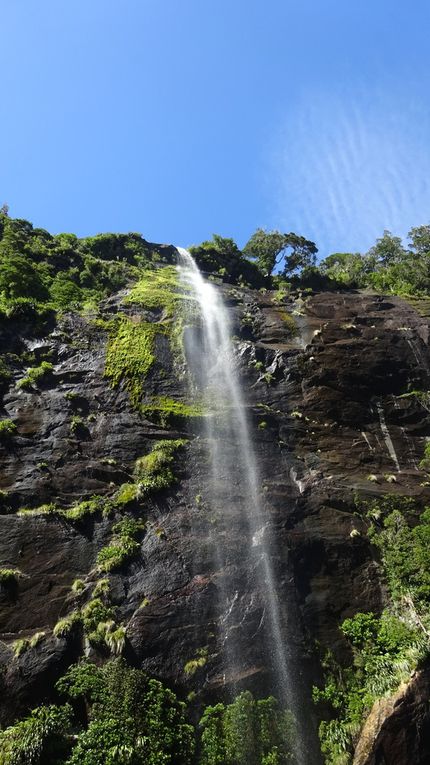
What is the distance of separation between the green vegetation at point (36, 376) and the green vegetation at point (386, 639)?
14.1m

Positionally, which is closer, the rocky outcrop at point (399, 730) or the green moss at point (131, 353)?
the rocky outcrop at point (399, 730)

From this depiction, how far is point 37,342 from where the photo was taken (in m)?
23.0

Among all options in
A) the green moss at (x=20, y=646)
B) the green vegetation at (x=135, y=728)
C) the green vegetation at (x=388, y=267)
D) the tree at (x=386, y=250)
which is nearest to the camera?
the green vegetation at (x=135, y=728)

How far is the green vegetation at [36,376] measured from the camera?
67.1ft

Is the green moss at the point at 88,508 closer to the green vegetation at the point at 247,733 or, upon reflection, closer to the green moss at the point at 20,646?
the green moss at the point at 20,646

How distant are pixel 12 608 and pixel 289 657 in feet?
24.9

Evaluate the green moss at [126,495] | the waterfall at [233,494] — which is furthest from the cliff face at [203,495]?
the green moss at [126,495]

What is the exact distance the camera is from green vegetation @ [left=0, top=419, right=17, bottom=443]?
712 inches

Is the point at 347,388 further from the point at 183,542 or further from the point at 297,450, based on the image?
the point at 183,542

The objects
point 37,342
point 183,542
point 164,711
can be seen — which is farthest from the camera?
point 37,342

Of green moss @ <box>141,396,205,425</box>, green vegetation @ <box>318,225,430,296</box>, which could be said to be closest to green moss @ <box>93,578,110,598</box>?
green moss @ <box>141,396,205,425</box>

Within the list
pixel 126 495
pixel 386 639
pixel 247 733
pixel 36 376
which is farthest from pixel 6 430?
pixel 386 639

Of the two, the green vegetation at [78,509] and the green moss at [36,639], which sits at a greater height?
the green vegetation at [78,509]

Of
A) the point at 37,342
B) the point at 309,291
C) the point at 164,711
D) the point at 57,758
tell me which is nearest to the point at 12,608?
the point at 57,758
